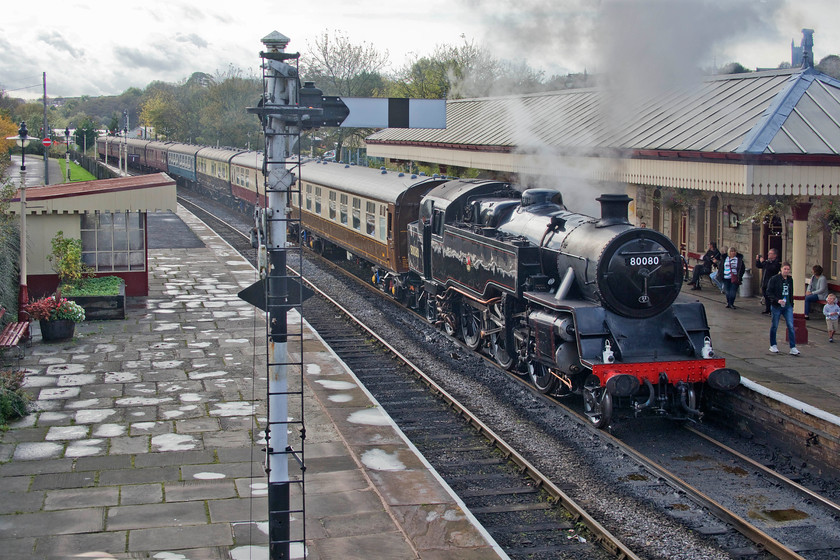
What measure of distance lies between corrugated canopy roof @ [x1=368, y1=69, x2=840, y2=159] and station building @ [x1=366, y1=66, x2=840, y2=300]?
0.03 meters

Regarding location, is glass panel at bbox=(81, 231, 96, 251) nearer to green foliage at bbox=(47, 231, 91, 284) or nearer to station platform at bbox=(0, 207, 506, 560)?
green foliage at bbox=(47, 231, 91, 284)

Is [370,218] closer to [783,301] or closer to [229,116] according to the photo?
[783,301]

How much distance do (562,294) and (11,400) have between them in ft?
22.9

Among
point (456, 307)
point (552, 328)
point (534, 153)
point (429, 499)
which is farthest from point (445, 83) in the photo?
point (429, 499)

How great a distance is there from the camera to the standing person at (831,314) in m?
13.9

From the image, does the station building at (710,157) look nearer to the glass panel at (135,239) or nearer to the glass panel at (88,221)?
the glass panel at (135,239)

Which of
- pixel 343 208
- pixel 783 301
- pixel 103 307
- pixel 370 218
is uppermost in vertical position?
pixel 343 208

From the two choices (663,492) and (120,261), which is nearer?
(663,492)

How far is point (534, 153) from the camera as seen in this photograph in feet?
58.0

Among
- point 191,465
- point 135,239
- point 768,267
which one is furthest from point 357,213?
point 191,465

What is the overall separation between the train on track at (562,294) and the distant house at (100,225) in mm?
5359

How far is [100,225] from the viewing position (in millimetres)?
18375

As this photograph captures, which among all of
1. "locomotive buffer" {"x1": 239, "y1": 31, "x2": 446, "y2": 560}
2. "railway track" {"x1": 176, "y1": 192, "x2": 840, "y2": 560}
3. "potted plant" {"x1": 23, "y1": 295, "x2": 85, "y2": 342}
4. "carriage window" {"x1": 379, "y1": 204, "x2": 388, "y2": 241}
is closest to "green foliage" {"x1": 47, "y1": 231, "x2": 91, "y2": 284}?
"potted plant" {"x1": 23, "y1": 295, "x2": 85, "y2": 342}

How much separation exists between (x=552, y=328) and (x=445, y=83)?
34482mm
